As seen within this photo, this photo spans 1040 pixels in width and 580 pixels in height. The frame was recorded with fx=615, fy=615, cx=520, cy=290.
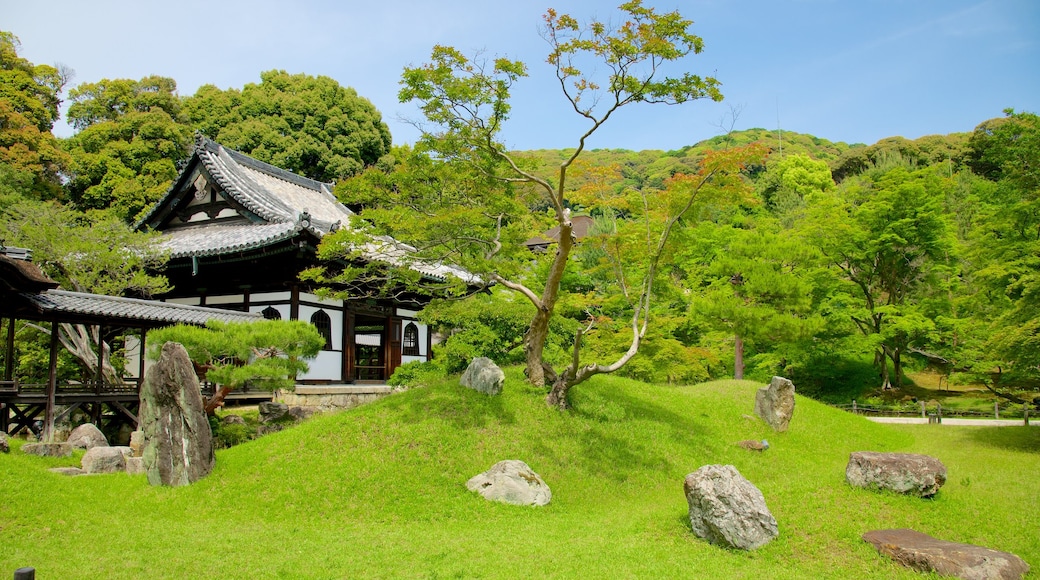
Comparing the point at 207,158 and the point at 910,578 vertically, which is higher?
the point at 207,158

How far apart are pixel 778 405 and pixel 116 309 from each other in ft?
49.4

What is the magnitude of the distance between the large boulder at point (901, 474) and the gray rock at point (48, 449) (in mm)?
13131

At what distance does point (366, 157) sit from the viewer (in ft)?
126

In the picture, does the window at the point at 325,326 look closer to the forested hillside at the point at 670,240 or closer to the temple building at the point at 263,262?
the temple building at the point at 263,262

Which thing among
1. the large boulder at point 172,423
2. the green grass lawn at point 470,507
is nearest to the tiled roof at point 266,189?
the large boulder at point 172,423

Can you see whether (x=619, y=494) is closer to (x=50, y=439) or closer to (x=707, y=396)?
(x=707, y=396)

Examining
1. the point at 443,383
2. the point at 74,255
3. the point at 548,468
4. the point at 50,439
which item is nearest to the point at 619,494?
the point at 548,468

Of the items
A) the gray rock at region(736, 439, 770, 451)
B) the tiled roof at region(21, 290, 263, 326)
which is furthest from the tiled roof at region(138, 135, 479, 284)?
the gray rock at region(736, 439, 770, 451)

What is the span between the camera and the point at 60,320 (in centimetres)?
1203

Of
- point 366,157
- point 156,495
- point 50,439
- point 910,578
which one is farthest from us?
point 366,157

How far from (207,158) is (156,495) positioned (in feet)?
41.7

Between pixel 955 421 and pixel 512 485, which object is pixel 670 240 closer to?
pixel 512 485

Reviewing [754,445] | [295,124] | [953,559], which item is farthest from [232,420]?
[295,124]

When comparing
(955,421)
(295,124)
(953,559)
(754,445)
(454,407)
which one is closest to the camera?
(953,559)
